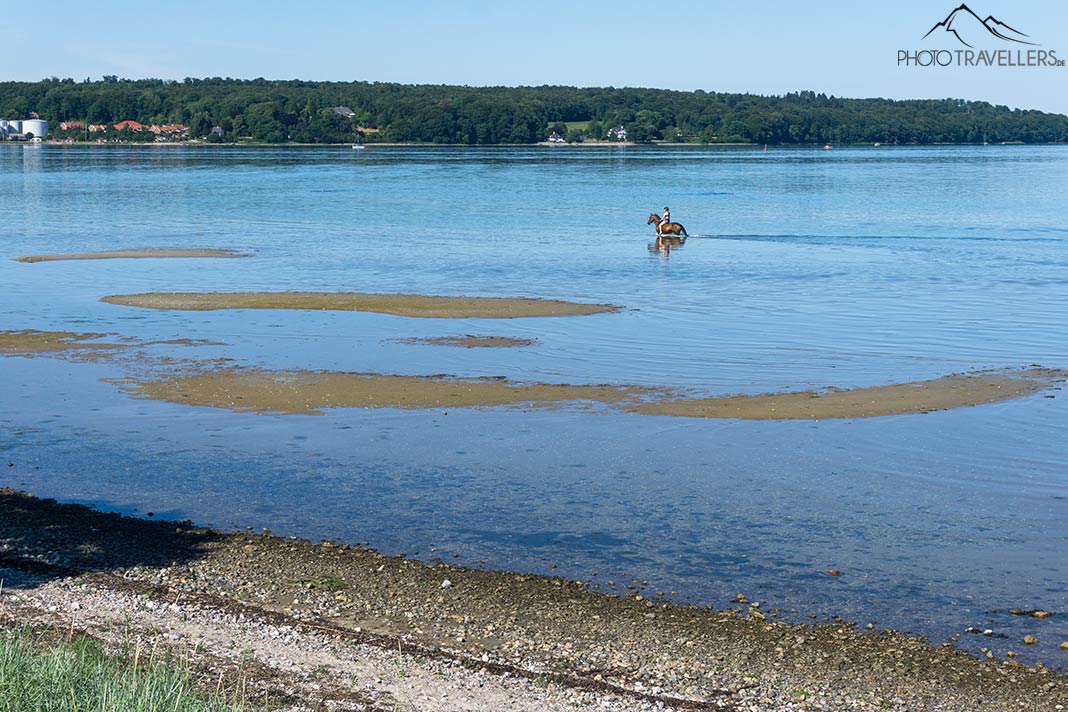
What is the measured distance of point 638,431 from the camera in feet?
63.4

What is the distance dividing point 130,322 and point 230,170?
113173 mm

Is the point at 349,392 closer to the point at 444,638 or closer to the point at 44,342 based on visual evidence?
the point at 44,342

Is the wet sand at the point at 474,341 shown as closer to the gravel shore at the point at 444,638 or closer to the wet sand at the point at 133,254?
the gravel shore at the point at 444,638

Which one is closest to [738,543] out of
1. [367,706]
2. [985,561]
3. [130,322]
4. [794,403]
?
[985,561]

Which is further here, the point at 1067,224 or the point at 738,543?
the point at 1067,224

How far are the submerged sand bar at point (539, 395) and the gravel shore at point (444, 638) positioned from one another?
25.0 ft

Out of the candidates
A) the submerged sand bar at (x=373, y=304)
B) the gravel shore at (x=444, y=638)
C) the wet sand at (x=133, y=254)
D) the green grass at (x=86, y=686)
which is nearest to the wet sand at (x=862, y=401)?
the gravel shore at (x=444, y=638)

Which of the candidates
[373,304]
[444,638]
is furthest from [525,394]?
[373,304]

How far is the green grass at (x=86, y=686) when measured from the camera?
782cm

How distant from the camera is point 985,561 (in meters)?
13.4

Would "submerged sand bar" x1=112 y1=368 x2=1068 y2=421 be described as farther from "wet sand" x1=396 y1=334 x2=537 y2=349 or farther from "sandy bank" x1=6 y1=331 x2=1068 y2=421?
"wet sand" x1=396 y1=334 x2=537 y2=349

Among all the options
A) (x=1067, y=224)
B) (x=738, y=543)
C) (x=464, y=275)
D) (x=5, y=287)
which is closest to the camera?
(x=738, y=543)

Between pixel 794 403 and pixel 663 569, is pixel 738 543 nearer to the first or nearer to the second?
pixel 663 569

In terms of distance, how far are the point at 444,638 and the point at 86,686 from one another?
3.57m
